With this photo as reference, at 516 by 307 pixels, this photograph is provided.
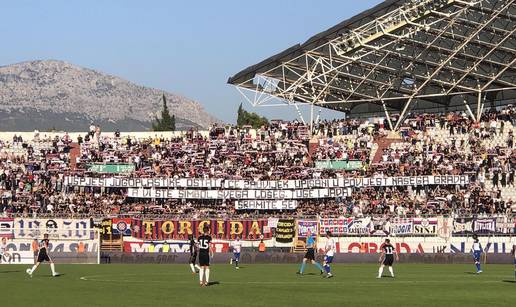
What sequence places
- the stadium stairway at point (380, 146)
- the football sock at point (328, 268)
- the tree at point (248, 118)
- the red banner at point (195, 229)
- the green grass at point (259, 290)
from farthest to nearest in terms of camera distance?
1. the tree at point (248, 118)
2. the stadium stairway at point (380, 146)
3. the red banner at point (195, 229)
4. the football sock at point (328, 268)
5. the green grass at point (259, 290)

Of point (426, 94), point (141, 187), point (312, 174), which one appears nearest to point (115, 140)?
point (141, 187)

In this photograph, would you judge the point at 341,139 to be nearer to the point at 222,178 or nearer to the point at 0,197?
the point at 222,178

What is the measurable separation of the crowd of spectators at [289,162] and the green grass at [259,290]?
3046 cm

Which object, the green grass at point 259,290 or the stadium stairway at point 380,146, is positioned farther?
the stadium stairway at point 380,146

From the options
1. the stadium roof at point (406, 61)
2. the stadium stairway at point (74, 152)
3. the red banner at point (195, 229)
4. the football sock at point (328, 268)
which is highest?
the stadium roof at point (406, 61)

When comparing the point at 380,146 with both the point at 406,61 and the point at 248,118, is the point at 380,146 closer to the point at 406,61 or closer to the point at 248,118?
the point at 406,61

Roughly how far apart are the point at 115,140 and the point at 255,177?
51.8 ft

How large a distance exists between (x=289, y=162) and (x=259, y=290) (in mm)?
51421

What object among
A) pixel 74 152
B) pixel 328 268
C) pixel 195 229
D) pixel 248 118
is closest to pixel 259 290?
pixel 328 268

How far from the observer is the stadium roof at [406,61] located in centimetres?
7744

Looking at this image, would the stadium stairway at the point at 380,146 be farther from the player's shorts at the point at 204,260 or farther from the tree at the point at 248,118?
the tree at the point at 248,118

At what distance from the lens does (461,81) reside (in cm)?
8769

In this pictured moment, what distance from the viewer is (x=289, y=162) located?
84.9 metres

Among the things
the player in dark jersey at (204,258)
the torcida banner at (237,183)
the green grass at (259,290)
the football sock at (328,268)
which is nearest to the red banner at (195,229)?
the torcida banner at (237,183)
